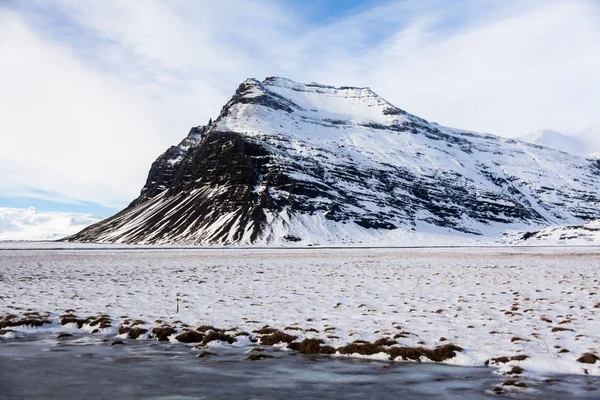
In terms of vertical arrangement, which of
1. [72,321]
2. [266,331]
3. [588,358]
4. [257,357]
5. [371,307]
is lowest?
[72,321]

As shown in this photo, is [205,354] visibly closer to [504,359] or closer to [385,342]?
[385,342]

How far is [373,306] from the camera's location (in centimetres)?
2253

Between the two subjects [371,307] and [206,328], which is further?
[371,307]

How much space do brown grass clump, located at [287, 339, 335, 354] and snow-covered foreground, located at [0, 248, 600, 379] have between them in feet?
1.35

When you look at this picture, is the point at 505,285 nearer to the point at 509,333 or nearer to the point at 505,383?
the point at 509,333

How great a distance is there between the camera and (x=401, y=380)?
11680 millimetres

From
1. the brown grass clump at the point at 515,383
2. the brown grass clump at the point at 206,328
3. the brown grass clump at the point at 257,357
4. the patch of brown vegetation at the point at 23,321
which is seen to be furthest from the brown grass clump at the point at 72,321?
the brown grass clump at the point at 515,383

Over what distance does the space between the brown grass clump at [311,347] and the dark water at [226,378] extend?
56 centimetres

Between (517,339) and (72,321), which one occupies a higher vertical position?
(517,339)

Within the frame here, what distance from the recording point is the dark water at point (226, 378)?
10.3m

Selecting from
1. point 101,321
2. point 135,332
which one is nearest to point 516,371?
point 135,332

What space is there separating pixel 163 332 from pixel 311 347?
18.8ft

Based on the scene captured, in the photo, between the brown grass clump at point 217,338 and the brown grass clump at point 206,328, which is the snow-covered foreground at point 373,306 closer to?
the brown grass clump at point 217,338

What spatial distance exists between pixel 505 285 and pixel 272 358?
20863 mm
